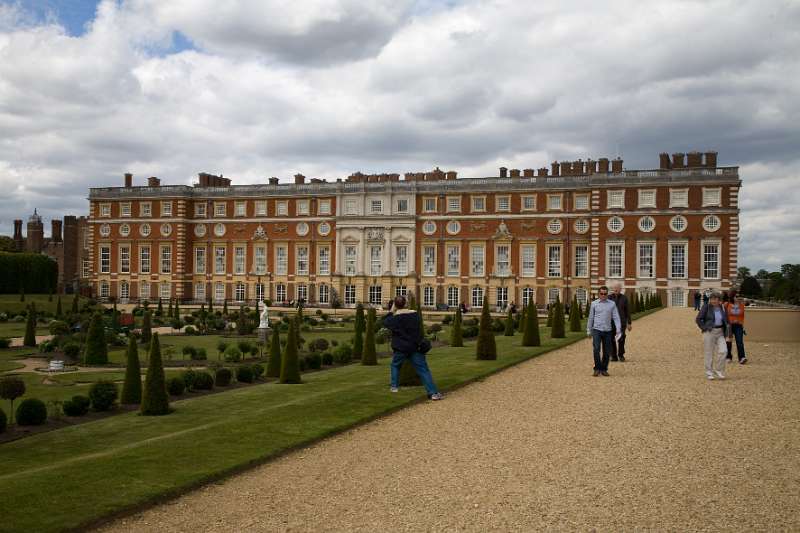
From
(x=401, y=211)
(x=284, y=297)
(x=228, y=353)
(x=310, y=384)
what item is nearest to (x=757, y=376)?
(x=310, y=384)

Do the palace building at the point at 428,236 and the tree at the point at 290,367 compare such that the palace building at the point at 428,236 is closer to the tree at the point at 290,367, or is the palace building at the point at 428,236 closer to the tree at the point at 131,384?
the tree at the point at 290,367

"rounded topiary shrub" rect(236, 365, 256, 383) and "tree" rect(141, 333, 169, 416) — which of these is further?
"rounded topiary shrub" rect(236, 365, 256, 383)

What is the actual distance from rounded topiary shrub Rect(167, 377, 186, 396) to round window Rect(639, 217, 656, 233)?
37202mm

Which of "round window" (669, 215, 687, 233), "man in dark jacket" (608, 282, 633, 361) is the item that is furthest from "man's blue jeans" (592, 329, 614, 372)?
"round window" (669, 215, 687, 233)

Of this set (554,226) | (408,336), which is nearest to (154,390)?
(408,336)

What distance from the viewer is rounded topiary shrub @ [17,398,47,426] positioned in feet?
34.8

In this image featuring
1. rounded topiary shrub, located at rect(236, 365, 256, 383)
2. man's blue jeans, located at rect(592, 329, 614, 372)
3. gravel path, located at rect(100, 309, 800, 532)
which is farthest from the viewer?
rounded topiary shrub, located at rect(236, 365, 256, 383)

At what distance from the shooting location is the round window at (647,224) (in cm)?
4531

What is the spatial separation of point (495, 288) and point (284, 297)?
15141mm

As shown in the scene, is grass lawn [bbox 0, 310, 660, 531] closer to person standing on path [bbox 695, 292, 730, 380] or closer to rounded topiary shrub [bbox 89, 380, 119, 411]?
rounded topiary shrub [bbox 89, 380, 119, 411]

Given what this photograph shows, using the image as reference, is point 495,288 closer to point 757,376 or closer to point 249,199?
point 249,199

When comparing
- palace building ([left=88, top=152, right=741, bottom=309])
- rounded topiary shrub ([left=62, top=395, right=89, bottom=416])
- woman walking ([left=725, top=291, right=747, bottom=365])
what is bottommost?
rounded topiary shrub ([left=62, top=395, right=89, bottom=416])

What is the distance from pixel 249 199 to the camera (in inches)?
2158

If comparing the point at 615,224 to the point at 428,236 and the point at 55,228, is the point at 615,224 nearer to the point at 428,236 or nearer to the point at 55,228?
the point at 428,236
